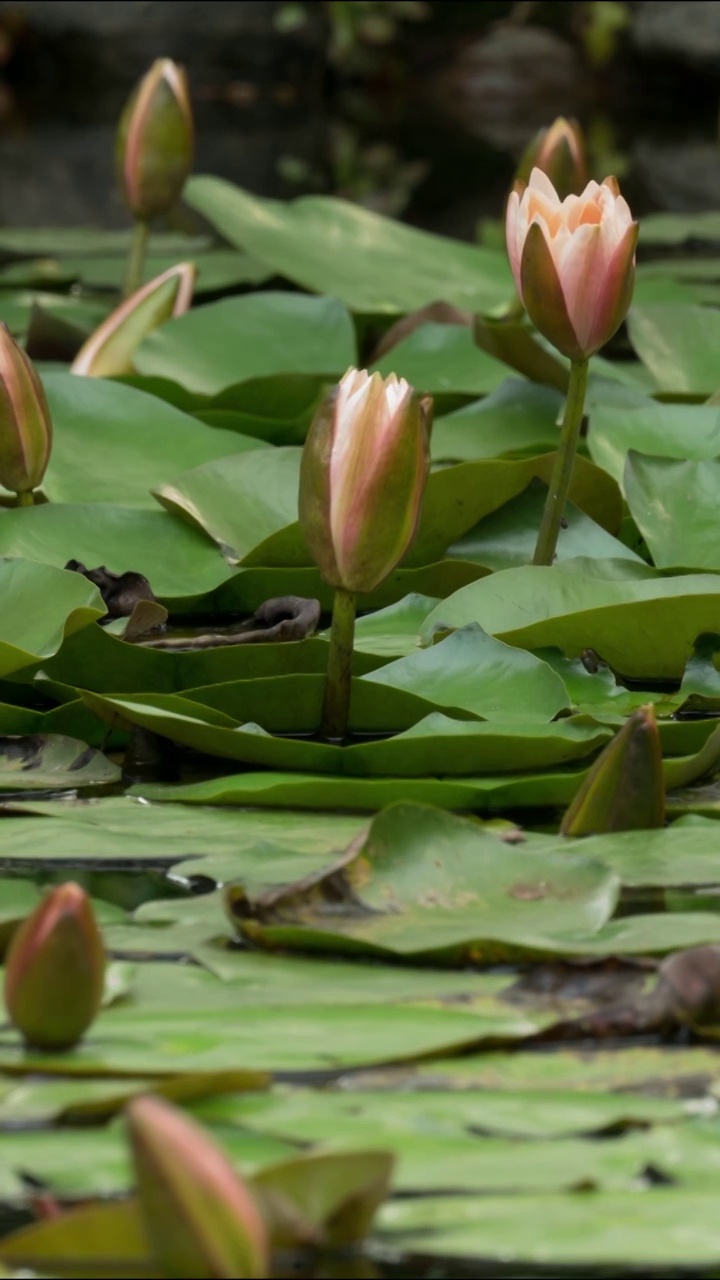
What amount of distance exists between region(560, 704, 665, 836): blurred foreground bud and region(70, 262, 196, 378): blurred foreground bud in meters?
0.84

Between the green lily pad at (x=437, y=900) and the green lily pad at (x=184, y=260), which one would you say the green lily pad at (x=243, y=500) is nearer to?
the green lily pad at (x=437, y=900)

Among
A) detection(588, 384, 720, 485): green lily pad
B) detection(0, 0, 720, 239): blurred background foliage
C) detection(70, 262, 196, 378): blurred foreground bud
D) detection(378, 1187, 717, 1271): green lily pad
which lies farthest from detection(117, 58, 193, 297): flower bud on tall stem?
detection(0, 0, 720, 239): blurred background foliage

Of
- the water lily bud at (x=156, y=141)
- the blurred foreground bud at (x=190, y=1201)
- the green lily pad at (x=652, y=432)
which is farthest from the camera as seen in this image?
the water lily bud at (x=156, y=141)

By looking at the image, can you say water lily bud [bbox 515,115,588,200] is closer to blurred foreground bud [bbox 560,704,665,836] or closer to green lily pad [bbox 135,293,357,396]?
green lily pad [bbox 135,293,357,396]

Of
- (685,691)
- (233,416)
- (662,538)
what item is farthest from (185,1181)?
(233,416)

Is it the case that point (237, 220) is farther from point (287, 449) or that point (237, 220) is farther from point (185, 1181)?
point (185, 1181)

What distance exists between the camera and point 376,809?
2.72ft

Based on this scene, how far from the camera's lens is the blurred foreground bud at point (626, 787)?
744mm

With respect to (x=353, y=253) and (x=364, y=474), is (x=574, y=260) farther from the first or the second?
(x=353, y=253)

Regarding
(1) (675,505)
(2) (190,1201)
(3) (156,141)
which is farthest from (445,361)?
(2) (190,1201)

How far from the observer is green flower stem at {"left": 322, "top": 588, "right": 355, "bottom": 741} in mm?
884

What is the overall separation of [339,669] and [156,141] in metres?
1.01

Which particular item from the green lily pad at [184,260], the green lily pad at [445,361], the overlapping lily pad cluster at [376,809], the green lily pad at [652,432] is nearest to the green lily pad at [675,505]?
the overlapping lily pad cluster at [376,809]

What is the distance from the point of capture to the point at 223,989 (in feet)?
2.04
